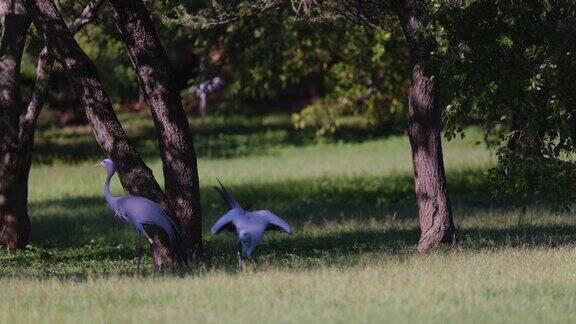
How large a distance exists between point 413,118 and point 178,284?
5.48m

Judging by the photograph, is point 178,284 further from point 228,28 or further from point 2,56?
point 228,28

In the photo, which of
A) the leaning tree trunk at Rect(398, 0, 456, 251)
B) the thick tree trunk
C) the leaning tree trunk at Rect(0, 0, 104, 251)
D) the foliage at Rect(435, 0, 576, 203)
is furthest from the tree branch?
the foliage at Rect(435, 0, 576, 203)

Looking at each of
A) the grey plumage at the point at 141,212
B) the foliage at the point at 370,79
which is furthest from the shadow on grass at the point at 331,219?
the grey plumage at the point at 141,212

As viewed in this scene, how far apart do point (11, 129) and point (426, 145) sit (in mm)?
6646

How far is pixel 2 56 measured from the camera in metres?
21.0

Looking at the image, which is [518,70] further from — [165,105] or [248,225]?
[165,105]

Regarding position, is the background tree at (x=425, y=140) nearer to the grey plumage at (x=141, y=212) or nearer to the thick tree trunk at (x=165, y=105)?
→ the thick tree trunk at (x=165, y=105)

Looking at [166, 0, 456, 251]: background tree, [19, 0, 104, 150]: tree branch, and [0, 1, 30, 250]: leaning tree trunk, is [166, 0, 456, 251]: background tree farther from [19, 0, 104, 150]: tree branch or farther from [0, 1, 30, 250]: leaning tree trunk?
[0, 1, 30, 250]: leaning tree trunk

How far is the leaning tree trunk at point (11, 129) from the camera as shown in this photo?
2056 centimetres

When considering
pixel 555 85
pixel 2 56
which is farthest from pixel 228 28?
pixel 555 85

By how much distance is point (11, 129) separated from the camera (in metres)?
20.7

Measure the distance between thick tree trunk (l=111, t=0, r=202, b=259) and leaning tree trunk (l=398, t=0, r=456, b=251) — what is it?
3030 millimetres

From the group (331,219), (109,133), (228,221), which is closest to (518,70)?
(228,221)

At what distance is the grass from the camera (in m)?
11.8
